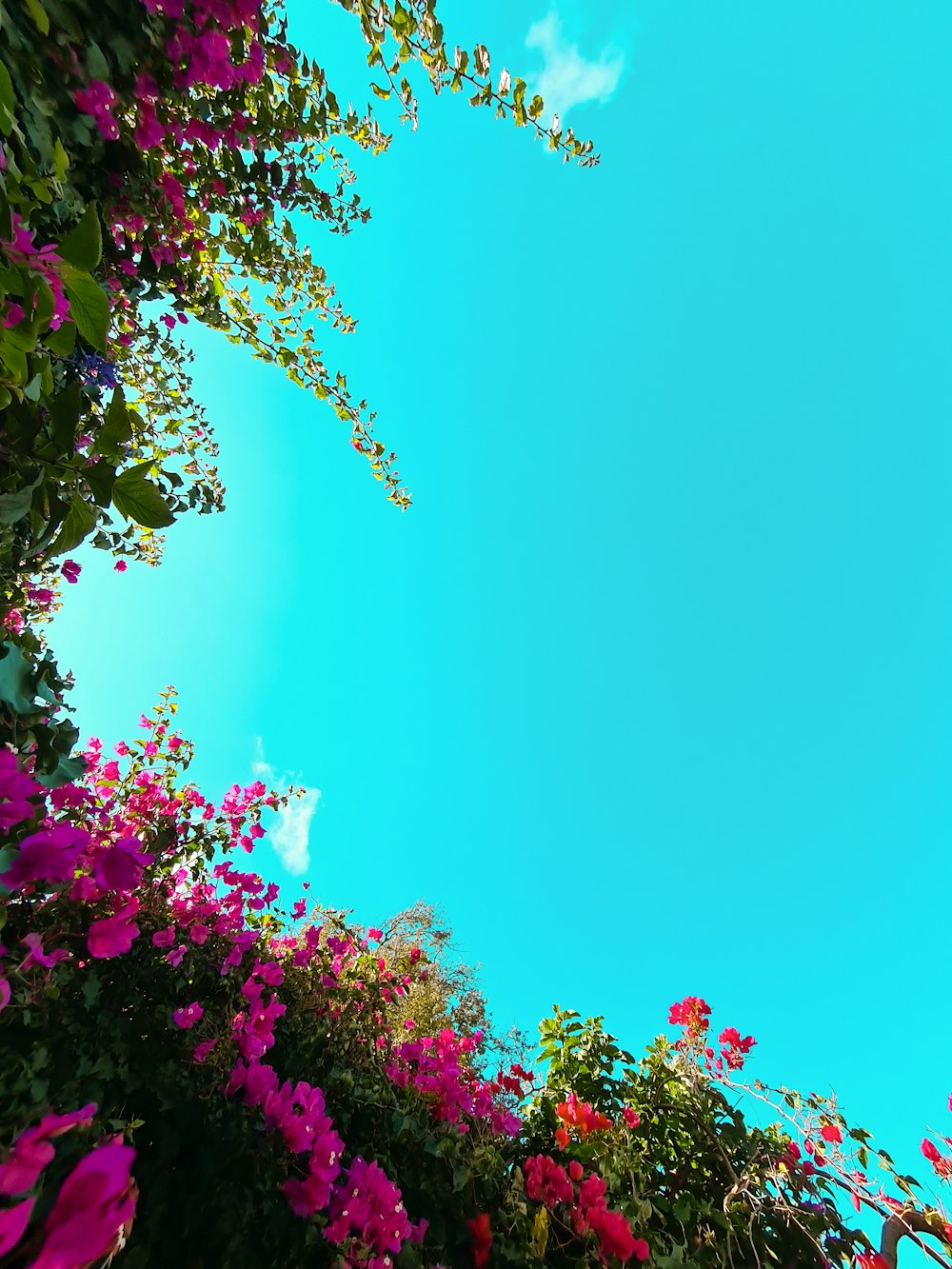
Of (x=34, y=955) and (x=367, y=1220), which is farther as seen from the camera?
(x=34, y=955)

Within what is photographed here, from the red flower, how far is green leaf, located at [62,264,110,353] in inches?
115

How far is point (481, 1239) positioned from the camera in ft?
6.74

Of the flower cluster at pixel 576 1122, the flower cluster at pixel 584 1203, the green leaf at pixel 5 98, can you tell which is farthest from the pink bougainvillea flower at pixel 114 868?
the flower cluster at pixel 576 1122

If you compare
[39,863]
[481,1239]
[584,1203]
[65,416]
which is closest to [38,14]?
[65,416]

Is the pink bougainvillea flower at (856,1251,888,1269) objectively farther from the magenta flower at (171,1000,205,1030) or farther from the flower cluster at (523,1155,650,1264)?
the magenta flower at (171,1000,205,1030)

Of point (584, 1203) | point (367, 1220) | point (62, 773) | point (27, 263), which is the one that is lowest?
point (367, 1220)

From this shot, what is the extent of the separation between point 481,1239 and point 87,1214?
7.15 ft

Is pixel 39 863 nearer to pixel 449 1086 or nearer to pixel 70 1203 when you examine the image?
pixel 70 1203

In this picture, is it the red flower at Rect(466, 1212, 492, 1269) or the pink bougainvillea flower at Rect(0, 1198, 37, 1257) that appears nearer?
the pink bougainvillea flower at Rect(0, 1198, 37, 1257)

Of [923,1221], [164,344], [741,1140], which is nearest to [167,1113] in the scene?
[741,1140]

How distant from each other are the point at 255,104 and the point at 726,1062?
228 inches

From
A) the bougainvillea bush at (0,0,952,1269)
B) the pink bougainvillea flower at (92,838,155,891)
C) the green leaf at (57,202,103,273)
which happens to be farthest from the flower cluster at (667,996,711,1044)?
the green leaf at (57,202,103,273)

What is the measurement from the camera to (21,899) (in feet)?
7.85

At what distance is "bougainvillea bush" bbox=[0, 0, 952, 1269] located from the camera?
1.09 m
